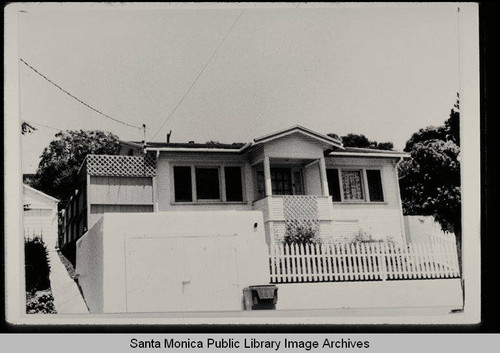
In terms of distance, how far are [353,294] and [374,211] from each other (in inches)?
245

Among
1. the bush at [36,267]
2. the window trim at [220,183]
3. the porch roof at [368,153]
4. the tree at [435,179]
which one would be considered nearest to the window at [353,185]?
the porch roof at [368,153]

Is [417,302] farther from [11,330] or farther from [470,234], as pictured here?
[11,330]

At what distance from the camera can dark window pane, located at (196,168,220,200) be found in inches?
627

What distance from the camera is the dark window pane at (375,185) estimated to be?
1748cm

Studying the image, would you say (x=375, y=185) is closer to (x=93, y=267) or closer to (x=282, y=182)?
(x=282, y=182)

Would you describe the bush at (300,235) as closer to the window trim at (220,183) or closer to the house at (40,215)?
the window trim at (220,183)

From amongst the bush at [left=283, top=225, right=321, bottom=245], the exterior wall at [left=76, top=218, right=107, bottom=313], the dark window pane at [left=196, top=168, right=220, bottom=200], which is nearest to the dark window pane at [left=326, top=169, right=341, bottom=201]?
the bush at [left=283, top=225, right=321, bottom=245]

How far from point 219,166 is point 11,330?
1017 centimetres

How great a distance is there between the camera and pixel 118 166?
41.4 ft

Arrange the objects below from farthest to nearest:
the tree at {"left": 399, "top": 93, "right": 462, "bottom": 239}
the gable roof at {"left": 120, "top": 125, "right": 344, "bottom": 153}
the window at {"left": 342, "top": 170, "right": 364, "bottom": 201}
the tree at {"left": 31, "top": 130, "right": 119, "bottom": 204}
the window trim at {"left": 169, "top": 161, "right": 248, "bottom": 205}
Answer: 1. the window at {"left": 342, "top": 170, "right": 364, "bottom": 201}
2. the window trim at {"left": 169, "top": 161, "right": 248, "bottom": 205}
3. the gable roof at {"left": 120, "top": 125, "right": 344, "bottom": 153}
4. the tree at {"left": 399, "top": 93, "right": 462, "bottom": 239}
5. the tree at {"left": 31, "top": 130, "right": 119, "bottom": 204}

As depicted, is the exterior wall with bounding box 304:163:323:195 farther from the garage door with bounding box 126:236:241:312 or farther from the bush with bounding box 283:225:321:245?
the garage door with bounding box 126:236:241:312

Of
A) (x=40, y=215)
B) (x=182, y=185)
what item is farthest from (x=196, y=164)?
(x=40, y=215)

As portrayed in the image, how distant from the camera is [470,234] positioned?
6.62 metres

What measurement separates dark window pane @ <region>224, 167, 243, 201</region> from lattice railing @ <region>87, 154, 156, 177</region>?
8.96 ft
